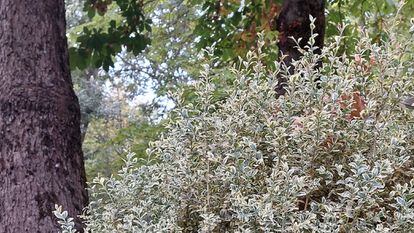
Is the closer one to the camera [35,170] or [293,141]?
[293,141]

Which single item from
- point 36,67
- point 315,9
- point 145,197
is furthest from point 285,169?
point 315,9

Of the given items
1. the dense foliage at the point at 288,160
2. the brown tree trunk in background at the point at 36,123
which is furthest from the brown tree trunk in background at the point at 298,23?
the dense foliage at the point at 288,160

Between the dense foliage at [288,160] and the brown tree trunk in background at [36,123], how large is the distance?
23.3 inches

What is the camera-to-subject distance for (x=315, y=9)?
3.10m

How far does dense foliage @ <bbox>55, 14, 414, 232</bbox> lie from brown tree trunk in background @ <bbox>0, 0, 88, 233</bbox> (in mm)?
593

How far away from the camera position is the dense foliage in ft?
4.43

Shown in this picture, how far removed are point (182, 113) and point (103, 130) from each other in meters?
13.0

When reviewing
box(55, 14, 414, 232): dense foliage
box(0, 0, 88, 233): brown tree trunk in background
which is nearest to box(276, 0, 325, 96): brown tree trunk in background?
box(0, 0, 88, 233): brown tree trunk in background

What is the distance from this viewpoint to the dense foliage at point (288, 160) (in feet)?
4.43

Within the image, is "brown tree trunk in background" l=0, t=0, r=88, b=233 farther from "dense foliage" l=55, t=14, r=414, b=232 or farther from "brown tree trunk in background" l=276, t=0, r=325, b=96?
"brown tree trunk in background" l=276, t=0, r=325, b=96

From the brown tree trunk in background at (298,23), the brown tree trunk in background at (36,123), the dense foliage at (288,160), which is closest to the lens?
the dense foliage at (288,160)

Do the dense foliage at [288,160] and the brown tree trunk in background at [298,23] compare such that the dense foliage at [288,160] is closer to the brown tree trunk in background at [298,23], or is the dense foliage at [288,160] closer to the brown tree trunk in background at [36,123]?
the brown tree trunk in background at [36,123]

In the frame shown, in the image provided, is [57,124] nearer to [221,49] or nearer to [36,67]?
[36,67]

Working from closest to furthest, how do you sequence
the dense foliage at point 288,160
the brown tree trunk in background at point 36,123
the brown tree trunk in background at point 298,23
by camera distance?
the dense foliage at point 288,160 < the brown tree trunk in background at point 36,123 < the brown tree trunk in background at point 298,23
